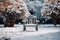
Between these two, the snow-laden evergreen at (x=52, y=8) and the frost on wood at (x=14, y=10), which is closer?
the frost on wood at (x=14, y=10)

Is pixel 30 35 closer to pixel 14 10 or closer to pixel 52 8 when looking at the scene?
pixel 14 10

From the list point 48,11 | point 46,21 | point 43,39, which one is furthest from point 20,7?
point 43,39

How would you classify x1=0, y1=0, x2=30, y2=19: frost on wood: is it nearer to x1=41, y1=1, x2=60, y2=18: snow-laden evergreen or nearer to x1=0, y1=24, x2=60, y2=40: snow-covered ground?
x1=41, y1=1, x2=60, y2=18: snow-laden evergreen

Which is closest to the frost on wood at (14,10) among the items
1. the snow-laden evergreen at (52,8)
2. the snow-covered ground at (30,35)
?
the snow-laden evergreen at (52,8)

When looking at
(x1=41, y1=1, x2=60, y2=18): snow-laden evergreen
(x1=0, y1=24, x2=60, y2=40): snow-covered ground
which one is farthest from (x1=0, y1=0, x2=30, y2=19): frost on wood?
(x1=0, y1=24, x2=60, y2=40): snow-covered ground

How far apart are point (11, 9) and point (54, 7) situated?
359cm

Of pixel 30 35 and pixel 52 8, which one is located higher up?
pixel 52 8

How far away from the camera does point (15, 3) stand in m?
14.8

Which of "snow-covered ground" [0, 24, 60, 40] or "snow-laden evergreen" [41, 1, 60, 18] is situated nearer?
"snow-covered ground" [0, 24, 60, 40]

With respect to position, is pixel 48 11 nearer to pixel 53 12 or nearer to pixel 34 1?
pixel 53 12

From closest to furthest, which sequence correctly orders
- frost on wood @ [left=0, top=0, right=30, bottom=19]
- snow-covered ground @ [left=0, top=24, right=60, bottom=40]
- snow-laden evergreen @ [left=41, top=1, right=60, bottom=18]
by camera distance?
snow-covered ground @ [left=0, top=24, right=60, bottom=40] < frost on wood @ [left=0, top=0, right=30, bottom=19] < snow-laden evergreen @ [left=41, top=1, right=60, bottom=18]

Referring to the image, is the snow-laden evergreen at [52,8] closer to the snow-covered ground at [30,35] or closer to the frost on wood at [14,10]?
the frost on wood at [14,10]

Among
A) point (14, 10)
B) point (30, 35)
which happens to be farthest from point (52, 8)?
point (30, 35)

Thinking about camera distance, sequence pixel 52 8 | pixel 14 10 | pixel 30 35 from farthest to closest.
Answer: pixel 52 8 → pixel 14 10 → pixel 30 35
